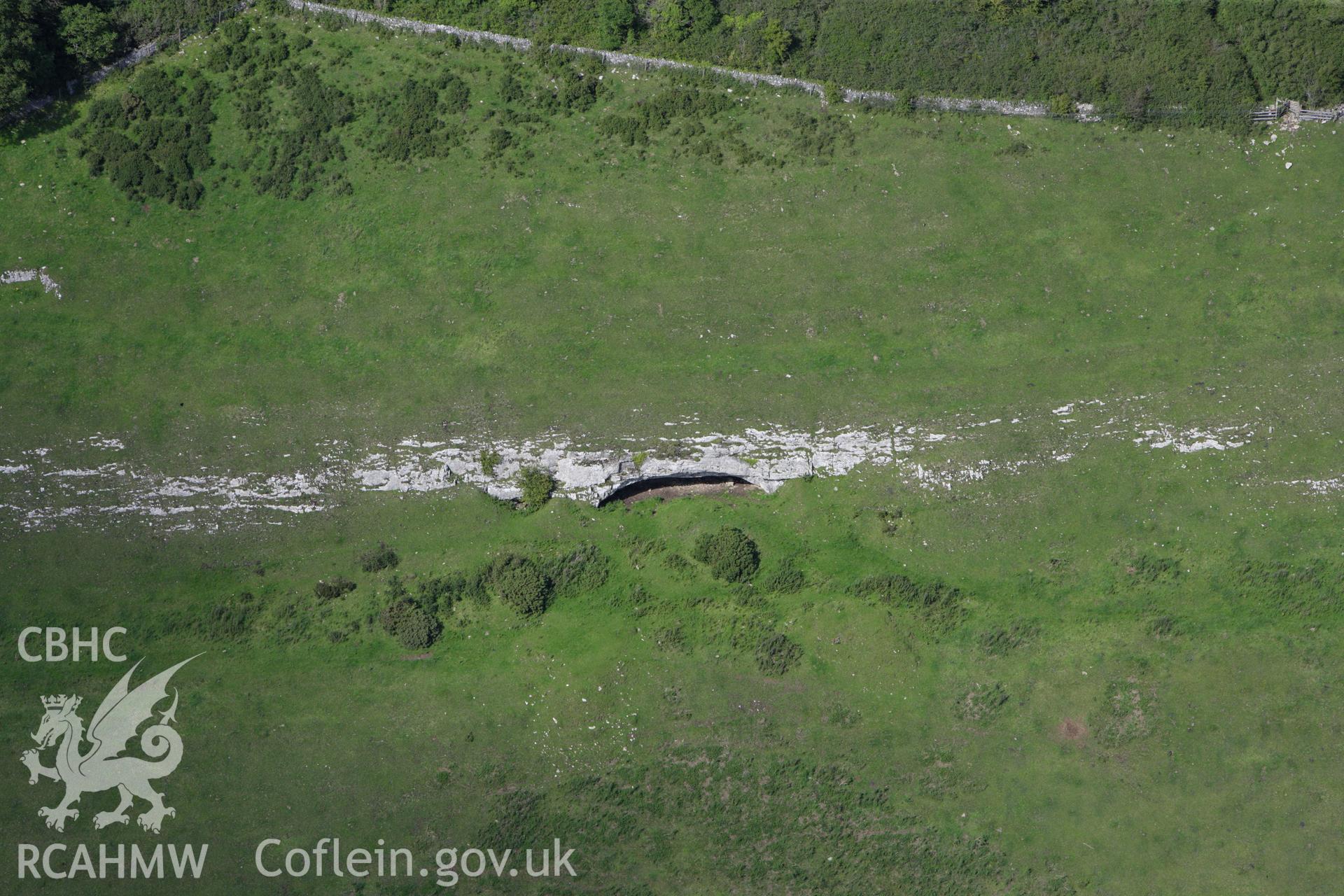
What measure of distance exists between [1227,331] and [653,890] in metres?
42.3

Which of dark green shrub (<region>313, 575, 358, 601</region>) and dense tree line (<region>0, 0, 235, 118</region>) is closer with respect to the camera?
dark green shrub (<region>313, 575, 358, 601</region>)

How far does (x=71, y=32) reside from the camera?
5119cm

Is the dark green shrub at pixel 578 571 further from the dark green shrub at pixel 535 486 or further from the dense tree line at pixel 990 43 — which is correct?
the dense tree line at pixel 990 43

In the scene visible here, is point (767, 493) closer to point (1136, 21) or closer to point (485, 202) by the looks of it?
point (485, 202)

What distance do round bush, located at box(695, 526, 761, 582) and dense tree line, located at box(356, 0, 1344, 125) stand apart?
26.2 metres

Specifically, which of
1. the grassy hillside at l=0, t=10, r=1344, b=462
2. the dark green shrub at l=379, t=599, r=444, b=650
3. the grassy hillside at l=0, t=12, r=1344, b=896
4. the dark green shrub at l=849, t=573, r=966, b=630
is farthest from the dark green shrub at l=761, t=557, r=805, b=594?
the dark green shrub at l=379, t=599, r=444, b=650

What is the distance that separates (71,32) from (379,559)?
33295mm

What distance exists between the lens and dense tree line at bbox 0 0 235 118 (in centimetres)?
4947

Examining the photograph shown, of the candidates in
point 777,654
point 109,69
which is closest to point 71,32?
point 109,69

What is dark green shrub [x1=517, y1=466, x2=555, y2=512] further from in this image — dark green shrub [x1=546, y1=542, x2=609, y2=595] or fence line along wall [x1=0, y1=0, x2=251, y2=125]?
fence line along wall [x1=0, y1=0, x2=251, y2=125]

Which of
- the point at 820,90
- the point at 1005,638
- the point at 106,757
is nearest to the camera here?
the point at 106,757

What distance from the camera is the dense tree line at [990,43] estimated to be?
5275 centimetres

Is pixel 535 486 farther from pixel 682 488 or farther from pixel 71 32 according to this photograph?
pixel 71 32

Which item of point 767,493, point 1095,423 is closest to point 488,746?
point 767,493
